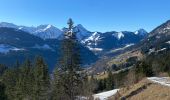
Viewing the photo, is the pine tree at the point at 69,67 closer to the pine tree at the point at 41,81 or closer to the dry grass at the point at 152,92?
the dry grass at the point at 152,92

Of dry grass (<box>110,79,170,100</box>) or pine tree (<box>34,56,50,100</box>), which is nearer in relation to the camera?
dry grass (<box>110,79,170,100</box>)

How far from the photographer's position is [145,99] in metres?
40.8

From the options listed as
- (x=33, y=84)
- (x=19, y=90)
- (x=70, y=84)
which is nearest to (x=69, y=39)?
(x=70, y=84)

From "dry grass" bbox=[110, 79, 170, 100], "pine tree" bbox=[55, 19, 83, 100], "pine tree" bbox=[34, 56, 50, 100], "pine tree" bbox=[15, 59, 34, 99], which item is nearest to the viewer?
"dry grass" bbox=[110, 79, 170, 100]

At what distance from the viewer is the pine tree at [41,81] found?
286ft

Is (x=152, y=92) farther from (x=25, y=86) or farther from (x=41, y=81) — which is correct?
(x=25, y=86)

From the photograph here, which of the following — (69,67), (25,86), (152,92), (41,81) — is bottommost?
(152,92)

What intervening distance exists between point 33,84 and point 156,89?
167 feet

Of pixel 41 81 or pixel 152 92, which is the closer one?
pixel 152 92

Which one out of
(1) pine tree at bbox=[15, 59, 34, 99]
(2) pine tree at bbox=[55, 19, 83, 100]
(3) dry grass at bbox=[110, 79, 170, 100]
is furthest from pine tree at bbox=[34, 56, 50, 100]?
(3) dry grass at bbox=[110, 79, 170, 100]

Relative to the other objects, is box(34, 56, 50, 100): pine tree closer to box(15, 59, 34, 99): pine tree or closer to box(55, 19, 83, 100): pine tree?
box(15, 59, 34, 99): pine tree

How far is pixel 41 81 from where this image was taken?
88188 mm

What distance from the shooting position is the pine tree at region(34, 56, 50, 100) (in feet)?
A: 286

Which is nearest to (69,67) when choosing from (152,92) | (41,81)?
(152,92)
